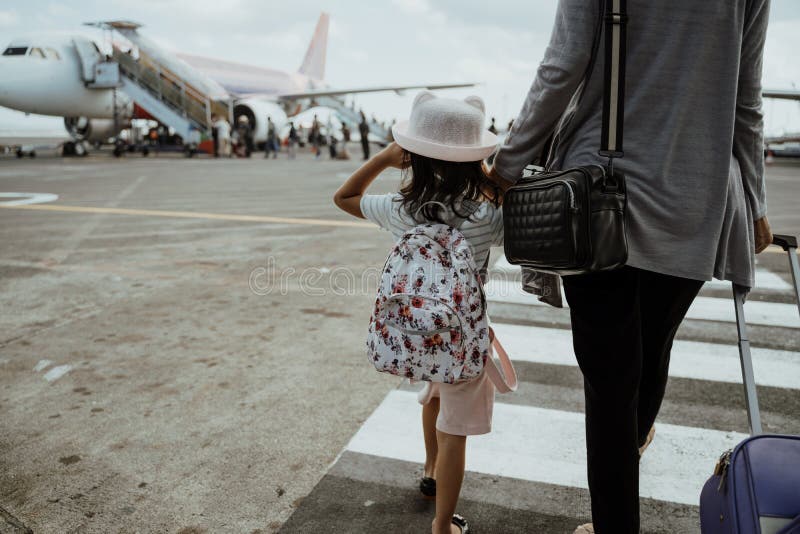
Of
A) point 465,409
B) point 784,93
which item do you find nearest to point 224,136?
point 784,93

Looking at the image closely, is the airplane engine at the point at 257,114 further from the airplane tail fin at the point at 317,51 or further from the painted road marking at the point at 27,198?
the airplane tail fin at the point at 317,51

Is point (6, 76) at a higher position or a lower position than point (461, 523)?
higher

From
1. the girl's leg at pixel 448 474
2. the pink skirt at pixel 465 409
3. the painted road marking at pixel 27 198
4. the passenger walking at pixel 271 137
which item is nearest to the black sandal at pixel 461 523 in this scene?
the girl's leg at pixel 448 474

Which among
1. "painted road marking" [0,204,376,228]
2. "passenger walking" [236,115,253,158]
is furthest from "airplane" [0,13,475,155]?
"painted road marking" [0,204,376,228]

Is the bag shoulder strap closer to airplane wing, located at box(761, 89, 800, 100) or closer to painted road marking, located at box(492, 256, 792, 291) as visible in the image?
painted road marking, located at box(492, 256, 792, 291)

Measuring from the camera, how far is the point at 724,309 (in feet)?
16.2

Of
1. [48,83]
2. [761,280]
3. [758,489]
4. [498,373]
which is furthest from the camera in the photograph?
[48,83]

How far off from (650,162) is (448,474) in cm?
106

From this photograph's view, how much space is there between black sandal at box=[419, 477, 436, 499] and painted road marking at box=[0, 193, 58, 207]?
1003 cm

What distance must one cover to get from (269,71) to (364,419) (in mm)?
37219

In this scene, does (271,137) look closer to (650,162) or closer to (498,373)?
(498,373)

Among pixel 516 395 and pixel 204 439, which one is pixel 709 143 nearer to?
pixel 516 395

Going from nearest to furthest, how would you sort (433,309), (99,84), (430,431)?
(433,309) → (430,431) → (99,84)

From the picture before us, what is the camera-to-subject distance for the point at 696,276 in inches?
65.7
